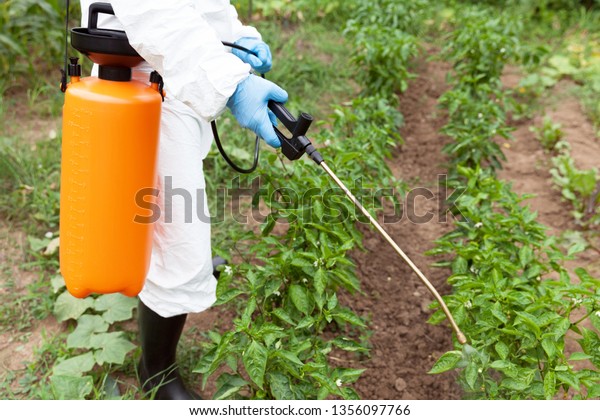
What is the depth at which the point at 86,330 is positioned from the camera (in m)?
2.30

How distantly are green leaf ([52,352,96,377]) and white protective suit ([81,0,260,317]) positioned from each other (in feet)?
1.31

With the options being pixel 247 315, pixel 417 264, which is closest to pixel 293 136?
pixel 247 315

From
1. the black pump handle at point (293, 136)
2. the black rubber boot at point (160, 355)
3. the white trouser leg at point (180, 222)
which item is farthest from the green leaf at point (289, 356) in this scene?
the black pump handle at point (293, 136)

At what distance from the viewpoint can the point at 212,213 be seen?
3100mm

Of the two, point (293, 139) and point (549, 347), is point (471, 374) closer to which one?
point (549, 347)

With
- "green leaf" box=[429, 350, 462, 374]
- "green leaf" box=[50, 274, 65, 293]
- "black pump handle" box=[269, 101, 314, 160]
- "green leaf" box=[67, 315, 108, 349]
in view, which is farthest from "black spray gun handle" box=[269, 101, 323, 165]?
"green leaf" box=[50, 274, 65, 293]

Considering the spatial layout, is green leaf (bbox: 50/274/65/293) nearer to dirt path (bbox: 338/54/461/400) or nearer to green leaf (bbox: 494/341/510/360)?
dirt path (bbox: 338/54/461/400)

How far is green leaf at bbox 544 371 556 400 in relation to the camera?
63.9 inches

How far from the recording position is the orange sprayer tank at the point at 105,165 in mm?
1517

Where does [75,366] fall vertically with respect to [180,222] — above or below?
below

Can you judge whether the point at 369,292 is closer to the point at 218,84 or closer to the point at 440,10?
the point at 218,84

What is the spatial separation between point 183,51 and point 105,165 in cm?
37

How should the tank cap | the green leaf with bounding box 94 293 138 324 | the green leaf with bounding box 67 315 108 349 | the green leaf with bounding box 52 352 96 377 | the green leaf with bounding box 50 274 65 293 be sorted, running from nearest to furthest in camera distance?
the tank cap < the green leaf with bounding box 52 352 96 377 < the green leaf with bounding box 67 315 108 349 < the green leaf with bounding box 94 293 138 324 < the green leaf with bounding box 50 274 65 293

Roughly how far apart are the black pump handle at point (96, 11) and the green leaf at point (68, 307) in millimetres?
1295
